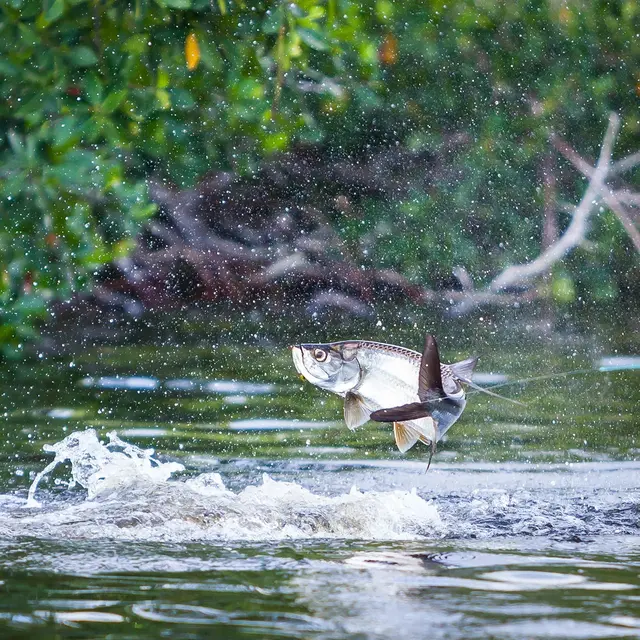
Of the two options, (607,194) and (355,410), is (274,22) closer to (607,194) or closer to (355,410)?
(355,410)

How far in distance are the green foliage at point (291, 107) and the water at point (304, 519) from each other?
1.11 metres

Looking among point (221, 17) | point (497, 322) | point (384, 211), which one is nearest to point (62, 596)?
point (221, 17)

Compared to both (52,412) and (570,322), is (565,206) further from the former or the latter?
(52,412)

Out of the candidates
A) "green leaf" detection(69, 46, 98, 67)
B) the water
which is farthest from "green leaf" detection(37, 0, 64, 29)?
the water

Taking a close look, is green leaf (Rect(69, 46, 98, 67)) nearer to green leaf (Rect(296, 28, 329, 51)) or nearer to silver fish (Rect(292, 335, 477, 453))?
green leaf (Rect(296, 28, 329, 51))

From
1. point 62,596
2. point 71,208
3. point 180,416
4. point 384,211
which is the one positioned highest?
point 384,211

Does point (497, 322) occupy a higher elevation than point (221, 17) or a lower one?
lower

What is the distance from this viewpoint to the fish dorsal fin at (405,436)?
17.1 ft

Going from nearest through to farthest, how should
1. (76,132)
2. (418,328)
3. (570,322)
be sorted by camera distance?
(76,132) < (418,328) < (570,322)

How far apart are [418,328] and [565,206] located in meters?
3.20

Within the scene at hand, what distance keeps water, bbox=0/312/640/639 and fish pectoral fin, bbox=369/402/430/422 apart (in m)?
0.40

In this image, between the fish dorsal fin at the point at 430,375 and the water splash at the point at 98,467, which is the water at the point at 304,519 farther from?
the fish dorsal fin at the point at 430,375

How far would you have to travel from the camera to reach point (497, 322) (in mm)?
14117

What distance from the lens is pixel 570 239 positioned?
15453 mm
